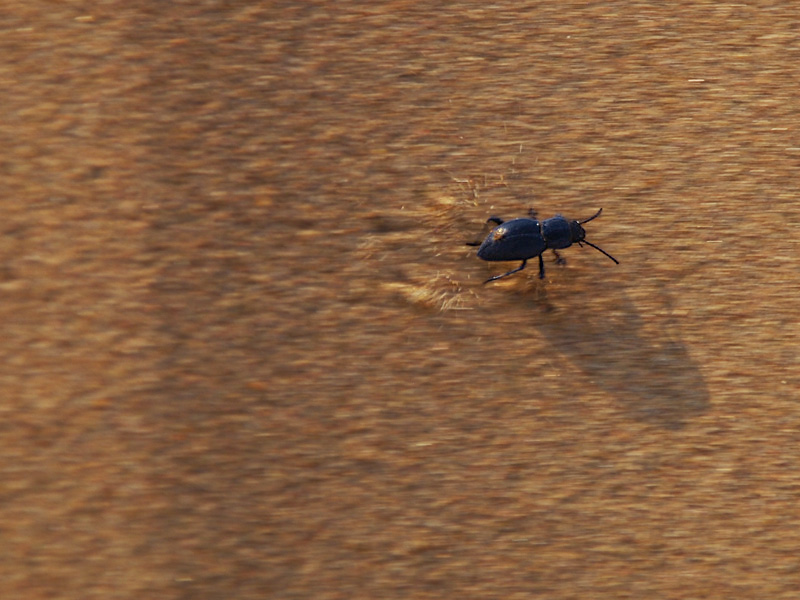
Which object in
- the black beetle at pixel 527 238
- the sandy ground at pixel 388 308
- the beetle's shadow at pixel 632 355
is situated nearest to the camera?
the sandy ground at pixel 388 308

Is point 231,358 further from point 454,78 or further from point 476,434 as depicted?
point 454,78

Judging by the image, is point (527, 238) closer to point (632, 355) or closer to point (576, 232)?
point (576, 232)

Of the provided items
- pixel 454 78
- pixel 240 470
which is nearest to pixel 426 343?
pixel 240 470

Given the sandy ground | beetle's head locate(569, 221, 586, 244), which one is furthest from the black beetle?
the sandy ground

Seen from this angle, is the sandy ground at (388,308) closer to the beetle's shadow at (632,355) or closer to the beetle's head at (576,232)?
the beetle's shadow at (632,355)

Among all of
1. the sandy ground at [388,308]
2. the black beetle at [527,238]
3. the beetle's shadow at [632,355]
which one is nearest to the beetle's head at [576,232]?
the black beetle at [527,238]

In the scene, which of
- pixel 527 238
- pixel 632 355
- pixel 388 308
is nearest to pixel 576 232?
pixel 527 238
